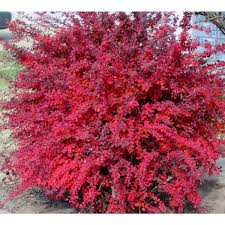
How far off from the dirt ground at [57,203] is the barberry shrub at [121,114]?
47 centimetres

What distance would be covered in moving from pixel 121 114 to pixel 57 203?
1152 mm

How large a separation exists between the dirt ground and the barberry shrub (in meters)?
0.47

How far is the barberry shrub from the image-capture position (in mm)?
2844

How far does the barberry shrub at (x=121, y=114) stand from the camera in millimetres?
2844

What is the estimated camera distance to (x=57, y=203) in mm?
3682

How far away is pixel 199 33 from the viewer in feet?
22.7

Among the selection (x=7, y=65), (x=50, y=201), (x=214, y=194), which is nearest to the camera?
(x=214, y=194)
